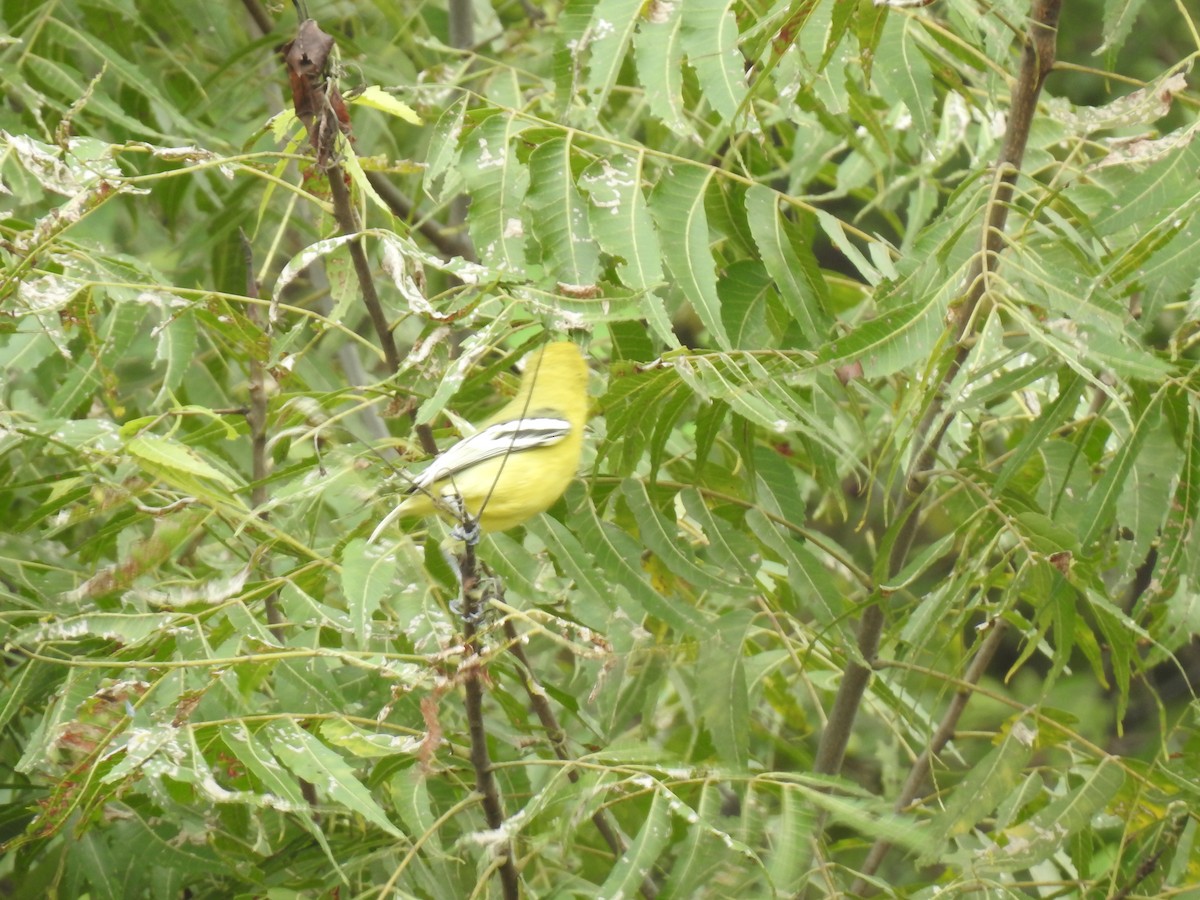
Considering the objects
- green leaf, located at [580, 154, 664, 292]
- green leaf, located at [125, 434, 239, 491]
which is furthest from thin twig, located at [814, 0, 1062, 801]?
green leaf, located at [125, 434, 239, 491]

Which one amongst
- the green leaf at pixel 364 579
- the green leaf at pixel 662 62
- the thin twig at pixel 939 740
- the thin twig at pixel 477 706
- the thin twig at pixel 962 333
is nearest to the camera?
the thin twig at pixel 477 706

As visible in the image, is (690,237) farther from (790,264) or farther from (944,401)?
(944,401)

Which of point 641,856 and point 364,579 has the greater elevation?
point 364,579

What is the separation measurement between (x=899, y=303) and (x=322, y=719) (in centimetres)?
118

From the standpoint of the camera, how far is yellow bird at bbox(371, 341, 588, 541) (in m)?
2.40

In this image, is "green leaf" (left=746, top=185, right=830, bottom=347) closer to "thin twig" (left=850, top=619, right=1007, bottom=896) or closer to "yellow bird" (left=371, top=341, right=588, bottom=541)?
"yellow bird" (left=371, top=341, right=588, bottom=541)

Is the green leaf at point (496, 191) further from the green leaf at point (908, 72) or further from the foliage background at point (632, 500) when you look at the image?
the green leaf at point (908, 72)

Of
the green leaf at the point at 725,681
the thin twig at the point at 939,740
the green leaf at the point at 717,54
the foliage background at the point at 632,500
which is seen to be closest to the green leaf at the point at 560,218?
Answer: the foliage background at the point at 632,500

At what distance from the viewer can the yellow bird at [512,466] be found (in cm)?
240

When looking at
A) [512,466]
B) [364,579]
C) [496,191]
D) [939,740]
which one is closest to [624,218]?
[496,191]

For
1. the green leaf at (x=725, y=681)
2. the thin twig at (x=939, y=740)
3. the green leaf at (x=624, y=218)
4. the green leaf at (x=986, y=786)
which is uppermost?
the green leaf at (x=624, y=218)

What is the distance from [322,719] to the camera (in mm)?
2291

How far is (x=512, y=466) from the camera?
8.23 ft

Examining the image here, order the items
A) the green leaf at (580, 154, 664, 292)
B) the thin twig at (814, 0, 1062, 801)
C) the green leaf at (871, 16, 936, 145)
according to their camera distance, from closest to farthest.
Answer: the thin twig at (814, 0, 1062, 801), the green leaf at (580, 154, 664, 292), the green leaf at (871, 16, 936, 145)
